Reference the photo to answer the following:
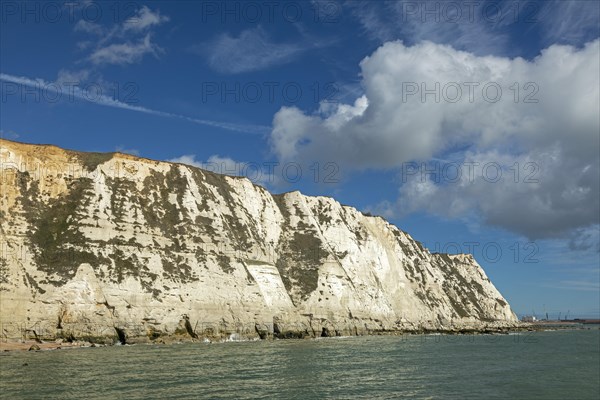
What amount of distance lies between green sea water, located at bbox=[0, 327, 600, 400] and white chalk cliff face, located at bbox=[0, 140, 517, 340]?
40.3 ft

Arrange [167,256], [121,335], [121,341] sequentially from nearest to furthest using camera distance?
[121,341] → [121,335] → [167,256]

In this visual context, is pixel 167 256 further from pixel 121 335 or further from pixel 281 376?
pixel 281 376

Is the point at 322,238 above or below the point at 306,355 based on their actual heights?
above

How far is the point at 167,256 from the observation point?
66.5m

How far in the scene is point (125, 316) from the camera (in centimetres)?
5647

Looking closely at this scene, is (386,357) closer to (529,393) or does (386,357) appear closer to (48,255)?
(529,393)

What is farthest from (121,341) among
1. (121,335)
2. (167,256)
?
(167,256)

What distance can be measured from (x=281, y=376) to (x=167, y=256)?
38.7 metres

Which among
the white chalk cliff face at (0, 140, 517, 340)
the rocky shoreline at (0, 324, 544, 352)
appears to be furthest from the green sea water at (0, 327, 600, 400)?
the white chalk cliff face at (0, 140, 517, 340)

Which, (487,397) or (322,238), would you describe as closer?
(487,397)

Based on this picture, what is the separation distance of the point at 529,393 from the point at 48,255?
166 ft

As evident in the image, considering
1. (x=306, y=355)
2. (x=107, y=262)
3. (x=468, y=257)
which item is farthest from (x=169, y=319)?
(x=468, y=257)

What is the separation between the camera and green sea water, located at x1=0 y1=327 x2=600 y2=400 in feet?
82.8

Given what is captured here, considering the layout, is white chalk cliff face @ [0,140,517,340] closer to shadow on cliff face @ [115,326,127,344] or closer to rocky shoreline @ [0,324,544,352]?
shadow on cliff face @ [115,326,127,344]
